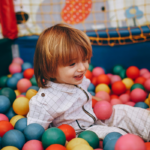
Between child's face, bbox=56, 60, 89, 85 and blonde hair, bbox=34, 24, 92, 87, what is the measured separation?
0.9 inches

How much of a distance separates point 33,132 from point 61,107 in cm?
17

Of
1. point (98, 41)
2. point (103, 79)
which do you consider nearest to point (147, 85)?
point (103, 79)

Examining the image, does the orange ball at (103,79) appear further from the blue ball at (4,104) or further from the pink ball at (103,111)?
the blue ball at (4,104)

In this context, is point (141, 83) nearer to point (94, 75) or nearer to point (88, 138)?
point (94, 75)

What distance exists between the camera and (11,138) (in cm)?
77

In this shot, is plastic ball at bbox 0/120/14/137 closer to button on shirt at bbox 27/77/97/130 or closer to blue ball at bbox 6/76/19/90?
button on shirt at bbox 27/77/97/130

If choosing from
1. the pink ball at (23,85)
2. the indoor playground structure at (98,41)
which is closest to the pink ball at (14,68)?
the indoor playground structure at (98,41)

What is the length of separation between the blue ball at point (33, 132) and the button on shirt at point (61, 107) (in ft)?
0.16

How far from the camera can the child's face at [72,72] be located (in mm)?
826

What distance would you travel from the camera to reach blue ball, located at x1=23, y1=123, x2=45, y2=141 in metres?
0.80

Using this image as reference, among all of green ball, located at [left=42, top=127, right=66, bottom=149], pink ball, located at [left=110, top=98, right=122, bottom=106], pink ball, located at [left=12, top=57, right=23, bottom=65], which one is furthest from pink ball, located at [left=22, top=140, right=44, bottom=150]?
pink ball, located at [left=12, top=57, right=23, bottom=65]

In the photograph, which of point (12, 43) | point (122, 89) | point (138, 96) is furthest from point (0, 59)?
point (138, 96)

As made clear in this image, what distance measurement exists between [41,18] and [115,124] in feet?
A: 4.20

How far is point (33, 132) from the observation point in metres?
0.81
